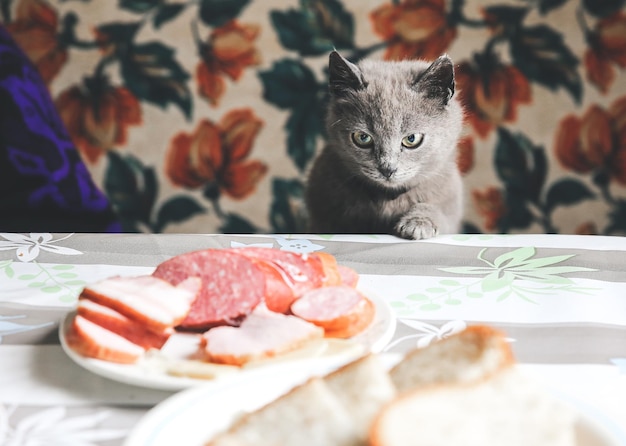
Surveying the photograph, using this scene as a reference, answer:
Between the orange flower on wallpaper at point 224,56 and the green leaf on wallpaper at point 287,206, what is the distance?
27 centimetres

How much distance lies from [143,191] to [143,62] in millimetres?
319

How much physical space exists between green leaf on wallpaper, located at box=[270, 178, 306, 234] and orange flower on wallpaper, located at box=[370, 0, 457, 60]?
401 millimetres

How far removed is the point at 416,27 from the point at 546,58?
0.32 m

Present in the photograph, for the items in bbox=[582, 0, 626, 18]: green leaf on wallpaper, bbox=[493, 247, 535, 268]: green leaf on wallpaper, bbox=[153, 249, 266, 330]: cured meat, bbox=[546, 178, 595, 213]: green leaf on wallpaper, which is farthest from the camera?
bbox=[546, 178, 595, 213]: green leaf on wallpaper

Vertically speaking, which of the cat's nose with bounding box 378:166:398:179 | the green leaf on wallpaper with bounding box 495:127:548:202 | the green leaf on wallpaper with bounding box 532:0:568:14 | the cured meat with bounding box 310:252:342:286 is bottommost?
the green leaf on wallpaper with bounding box 495:127:548:202

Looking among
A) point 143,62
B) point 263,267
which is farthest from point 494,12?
point 263,267

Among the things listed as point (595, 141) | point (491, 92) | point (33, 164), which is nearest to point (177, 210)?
point (33, 164)

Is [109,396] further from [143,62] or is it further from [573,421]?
[143,62]

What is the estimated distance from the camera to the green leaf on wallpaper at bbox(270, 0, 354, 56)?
1606 mm

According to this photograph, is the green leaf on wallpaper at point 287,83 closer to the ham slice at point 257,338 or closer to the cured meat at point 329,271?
the cured meat at point 329,271

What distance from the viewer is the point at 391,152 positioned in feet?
3.73

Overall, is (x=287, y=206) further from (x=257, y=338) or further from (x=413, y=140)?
(x=257, y=338)

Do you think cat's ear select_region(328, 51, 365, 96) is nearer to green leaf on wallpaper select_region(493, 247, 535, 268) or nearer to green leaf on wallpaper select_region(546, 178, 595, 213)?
green leaf on wallpaper select_region(493, 247, 535, 268)

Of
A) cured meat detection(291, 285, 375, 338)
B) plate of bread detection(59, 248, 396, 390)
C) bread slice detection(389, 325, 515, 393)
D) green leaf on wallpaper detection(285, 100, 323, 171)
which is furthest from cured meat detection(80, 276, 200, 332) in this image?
green leaf on wallpaper detection(285, 100, 323, 171)
